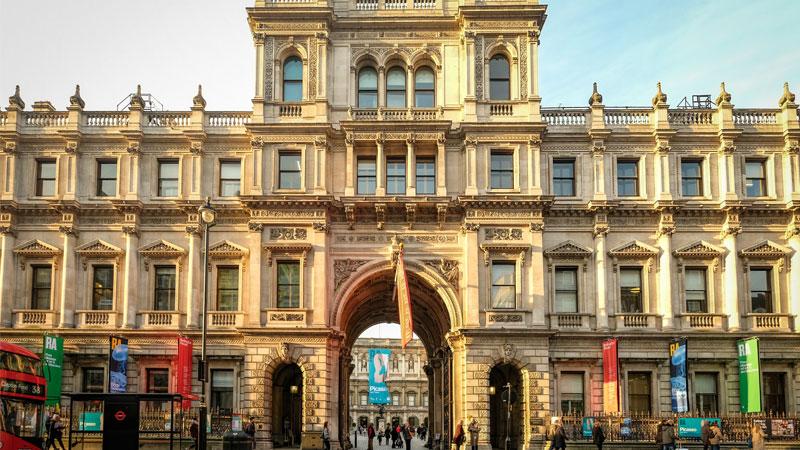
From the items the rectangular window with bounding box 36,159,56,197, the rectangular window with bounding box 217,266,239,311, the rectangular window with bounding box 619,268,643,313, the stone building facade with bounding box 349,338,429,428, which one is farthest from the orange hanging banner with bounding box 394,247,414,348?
the stone building facade with bounding box 349,338,429,428

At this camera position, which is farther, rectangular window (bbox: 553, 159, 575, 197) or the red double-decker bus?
rectangular window (bbox: 553, 159, 575, 197)

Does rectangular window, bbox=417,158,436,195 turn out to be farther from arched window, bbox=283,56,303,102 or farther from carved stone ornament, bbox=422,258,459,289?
arched window, bbox=283,56,303,102

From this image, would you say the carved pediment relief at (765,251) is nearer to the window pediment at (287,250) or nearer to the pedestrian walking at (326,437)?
the window pediment at (287,250)

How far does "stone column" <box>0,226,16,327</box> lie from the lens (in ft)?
151

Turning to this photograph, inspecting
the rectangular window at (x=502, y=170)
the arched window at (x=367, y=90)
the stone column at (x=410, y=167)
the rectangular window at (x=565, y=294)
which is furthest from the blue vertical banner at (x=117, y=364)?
the rectangular window at (x=565, y=294)

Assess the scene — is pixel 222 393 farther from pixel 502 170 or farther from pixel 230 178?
pixel 502 170

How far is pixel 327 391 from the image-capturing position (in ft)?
146

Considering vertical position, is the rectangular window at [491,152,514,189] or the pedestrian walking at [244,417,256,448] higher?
the rectangular window at [491,152,514,189]

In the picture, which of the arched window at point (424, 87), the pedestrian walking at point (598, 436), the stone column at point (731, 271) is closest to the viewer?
the pedestrian walking at point (598, 436)

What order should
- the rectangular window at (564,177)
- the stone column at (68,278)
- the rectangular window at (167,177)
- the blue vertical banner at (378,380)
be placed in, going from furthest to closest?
1. the blue vertical banner at (378,380)
2. the rectangular window at (167,177)
3. the rectangular window at (564,177)
4. the stone column at (68,278)

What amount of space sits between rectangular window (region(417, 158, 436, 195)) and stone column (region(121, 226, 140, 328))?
13773 mm

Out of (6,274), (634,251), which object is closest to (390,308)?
(634,251)

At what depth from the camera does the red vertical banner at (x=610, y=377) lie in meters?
43.4

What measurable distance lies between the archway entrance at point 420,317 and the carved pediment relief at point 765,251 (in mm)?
14191
